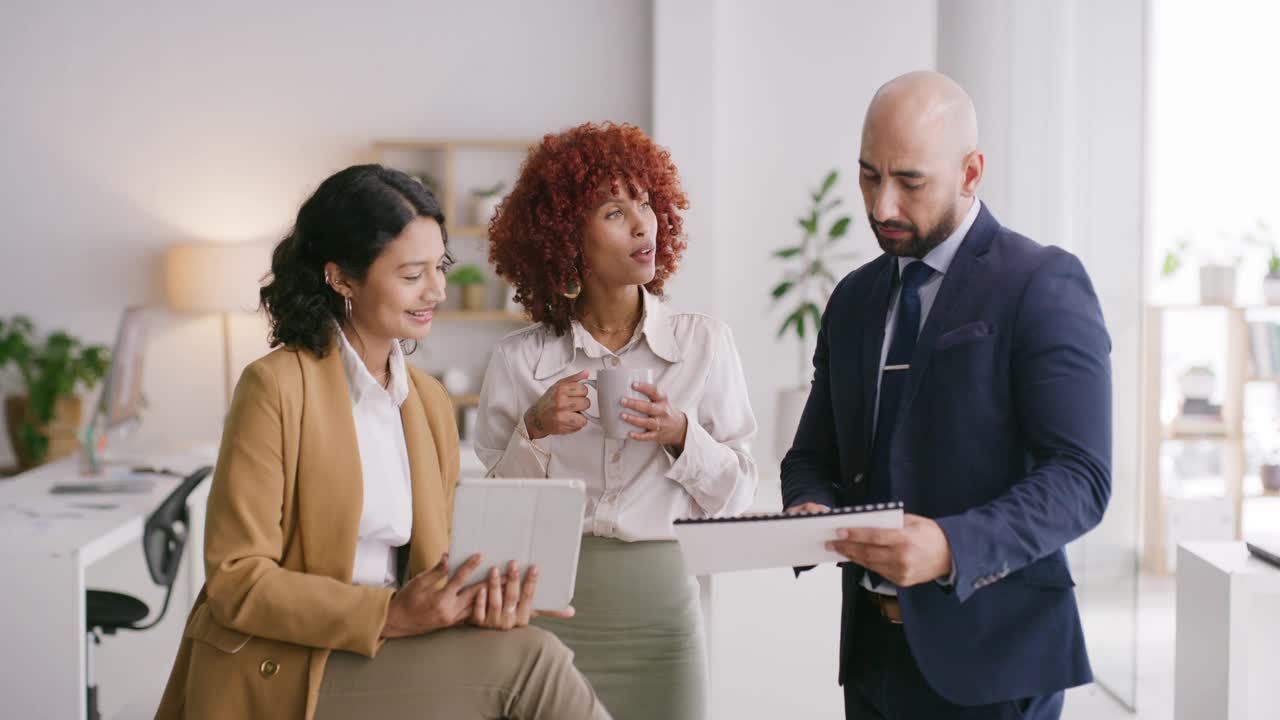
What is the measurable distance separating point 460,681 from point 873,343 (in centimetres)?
74

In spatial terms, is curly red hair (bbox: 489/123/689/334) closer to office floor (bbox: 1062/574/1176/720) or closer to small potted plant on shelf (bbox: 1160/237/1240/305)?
office floor (bbox: 1062/574/1176/720)

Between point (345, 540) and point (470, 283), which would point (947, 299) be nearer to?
point (345, 540)

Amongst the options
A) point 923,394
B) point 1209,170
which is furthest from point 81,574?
point 1209,170

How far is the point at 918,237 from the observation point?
142 cm

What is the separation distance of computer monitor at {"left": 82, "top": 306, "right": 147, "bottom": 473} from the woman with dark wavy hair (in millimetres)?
2301

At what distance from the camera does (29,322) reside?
18.1 ft

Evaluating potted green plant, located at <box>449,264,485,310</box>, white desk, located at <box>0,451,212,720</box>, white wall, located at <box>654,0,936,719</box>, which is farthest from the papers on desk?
potted green plant, located at <box>449,264,485,310</box>

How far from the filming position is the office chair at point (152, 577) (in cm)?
313

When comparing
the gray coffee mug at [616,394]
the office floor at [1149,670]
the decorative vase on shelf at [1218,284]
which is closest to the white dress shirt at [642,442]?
the gray coffee mug at [616,394]

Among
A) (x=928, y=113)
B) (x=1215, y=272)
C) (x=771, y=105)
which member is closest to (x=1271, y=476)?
(x=1215, y=272)

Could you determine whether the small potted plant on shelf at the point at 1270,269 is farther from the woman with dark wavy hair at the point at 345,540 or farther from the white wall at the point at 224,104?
A: the woman with dark wavy hair at the point at 345,540

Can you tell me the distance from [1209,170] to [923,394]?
4.89m

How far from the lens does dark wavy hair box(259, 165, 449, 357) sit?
162 centimetres

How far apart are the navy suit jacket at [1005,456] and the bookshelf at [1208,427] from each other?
13.6ft
